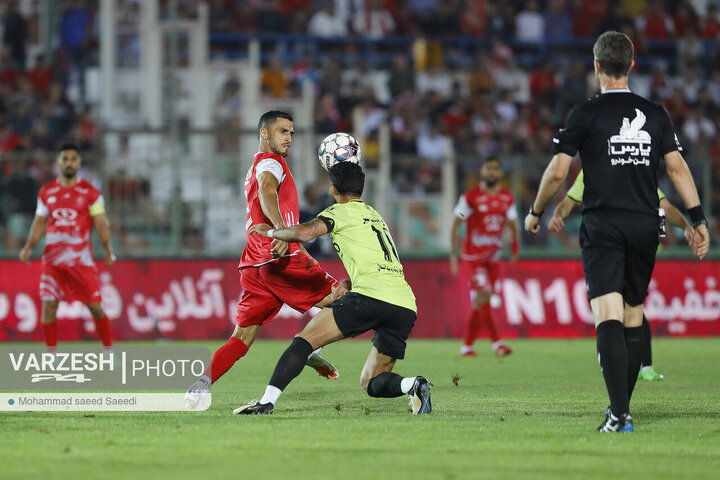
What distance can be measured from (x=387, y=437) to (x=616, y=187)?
217cm

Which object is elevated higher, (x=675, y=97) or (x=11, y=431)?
(x=675, y=97)

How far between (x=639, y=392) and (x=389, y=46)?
17.5 meters

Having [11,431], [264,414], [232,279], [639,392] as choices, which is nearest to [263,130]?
[264,414]

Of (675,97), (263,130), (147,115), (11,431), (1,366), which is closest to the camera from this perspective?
(11,431)

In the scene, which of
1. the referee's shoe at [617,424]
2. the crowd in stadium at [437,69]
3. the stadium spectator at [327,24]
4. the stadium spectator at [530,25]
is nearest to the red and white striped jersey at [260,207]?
the referee's shoe at [617,424]

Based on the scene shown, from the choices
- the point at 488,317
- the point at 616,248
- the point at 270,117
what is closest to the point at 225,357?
the point at 270,117

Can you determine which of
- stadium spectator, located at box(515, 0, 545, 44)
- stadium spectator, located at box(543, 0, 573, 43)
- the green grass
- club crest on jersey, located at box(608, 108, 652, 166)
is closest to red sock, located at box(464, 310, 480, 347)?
the green grass

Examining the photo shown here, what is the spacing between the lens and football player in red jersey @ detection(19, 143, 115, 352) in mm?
13258

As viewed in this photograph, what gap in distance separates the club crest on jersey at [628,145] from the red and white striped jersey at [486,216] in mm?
8071

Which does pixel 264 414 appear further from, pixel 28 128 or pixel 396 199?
pixel 28 128

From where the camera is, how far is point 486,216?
51.2 ft

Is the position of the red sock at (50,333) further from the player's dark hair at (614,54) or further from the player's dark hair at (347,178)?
the player's dark hair at (614,54)

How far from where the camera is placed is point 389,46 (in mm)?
26688

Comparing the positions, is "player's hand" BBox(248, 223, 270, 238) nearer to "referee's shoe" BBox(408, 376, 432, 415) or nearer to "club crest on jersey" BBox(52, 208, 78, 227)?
"referee's shoe" BBox(408, 376, 432, 415)
